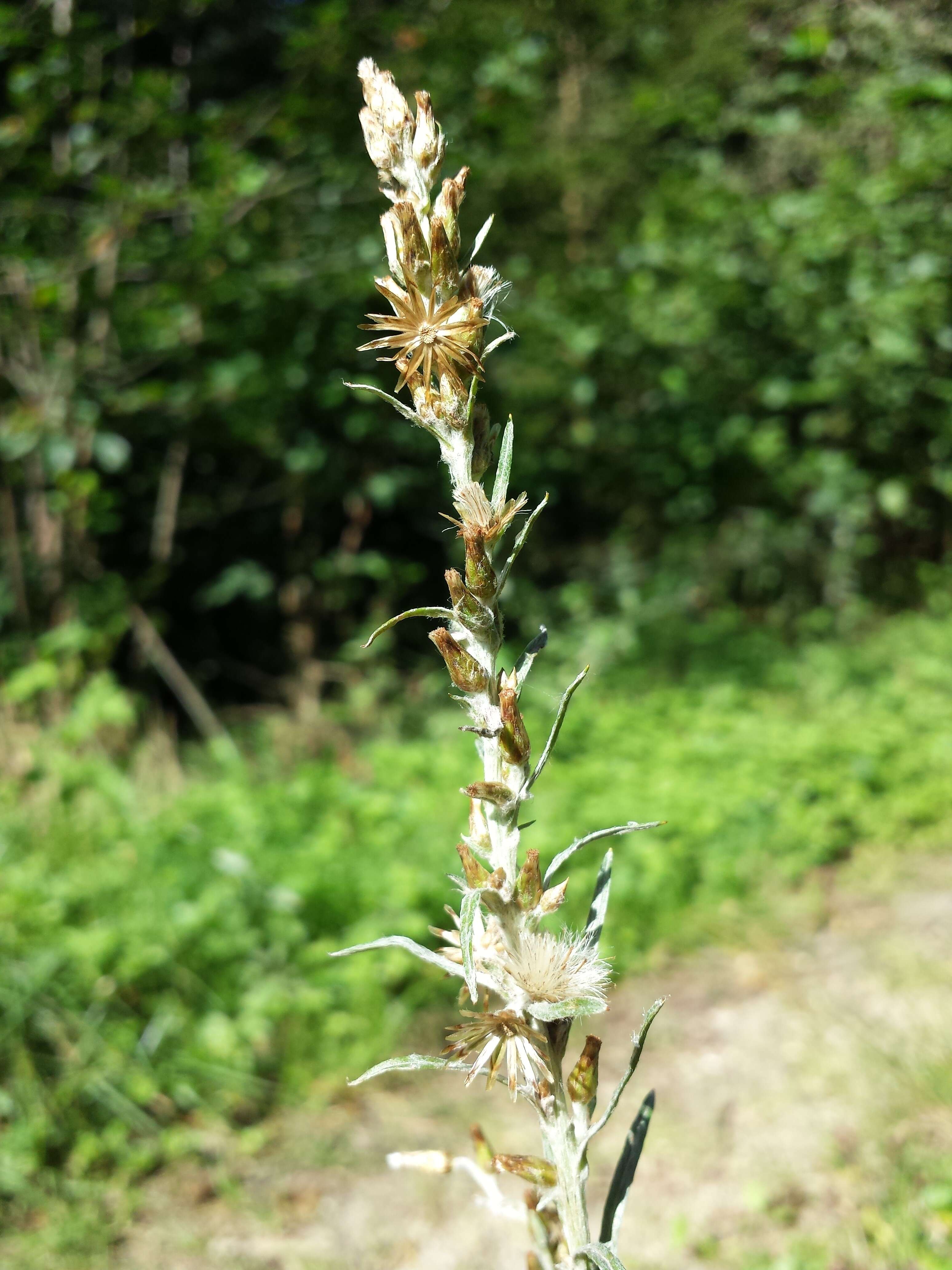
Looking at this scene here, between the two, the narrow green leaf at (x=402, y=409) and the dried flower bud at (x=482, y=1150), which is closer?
the narrow green leaf at (x=402, y=409)

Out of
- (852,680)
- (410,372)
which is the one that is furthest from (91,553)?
(410,372)

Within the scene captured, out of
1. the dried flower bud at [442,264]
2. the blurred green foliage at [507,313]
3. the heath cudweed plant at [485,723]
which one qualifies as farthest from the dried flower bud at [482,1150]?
the blurred green foliage at [507,313]

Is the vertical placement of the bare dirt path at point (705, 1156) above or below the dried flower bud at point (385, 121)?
below

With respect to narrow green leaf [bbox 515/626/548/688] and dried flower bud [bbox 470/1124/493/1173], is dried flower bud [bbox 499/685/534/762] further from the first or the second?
dried flower bud [bbox 470/1124/493/1173]

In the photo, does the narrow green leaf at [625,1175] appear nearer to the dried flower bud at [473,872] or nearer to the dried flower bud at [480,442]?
the dried flower bud at [473,872]

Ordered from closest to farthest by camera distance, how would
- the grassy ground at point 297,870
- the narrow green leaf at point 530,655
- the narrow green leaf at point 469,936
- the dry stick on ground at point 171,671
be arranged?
1. the narrow green leaf at point 469,936
2. the narrow green leaf at point 530,655
3. the grassy ground at point 297,870
4. the dry stick on ground at point 171,671

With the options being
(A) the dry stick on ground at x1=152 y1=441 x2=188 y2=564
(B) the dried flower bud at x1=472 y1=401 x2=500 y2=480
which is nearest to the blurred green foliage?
(A) the dry stick on ground at x1=152 y1=441 x2=188 y2=564

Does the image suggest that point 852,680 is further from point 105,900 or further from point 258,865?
point 105,900
